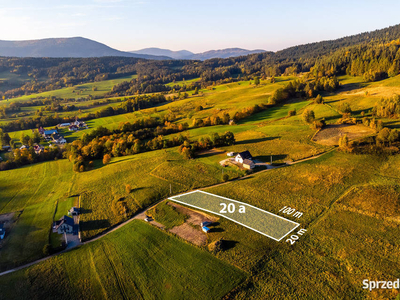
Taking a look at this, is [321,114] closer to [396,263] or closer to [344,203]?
[344,203]

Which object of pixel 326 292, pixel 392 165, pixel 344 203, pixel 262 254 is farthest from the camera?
pixel 392 165

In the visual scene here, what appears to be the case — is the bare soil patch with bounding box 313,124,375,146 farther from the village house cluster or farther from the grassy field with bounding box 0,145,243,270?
the grassy field with bounding box 0,145,243,270

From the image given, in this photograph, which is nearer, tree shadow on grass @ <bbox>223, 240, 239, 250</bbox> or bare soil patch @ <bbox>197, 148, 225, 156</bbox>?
tree shadow on grass @ <bbox>223, 240, 239, 250</bbox>

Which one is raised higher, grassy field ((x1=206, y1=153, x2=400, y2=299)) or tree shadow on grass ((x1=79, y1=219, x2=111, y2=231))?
grassy field ((x1=206, y1=153, x2=400, y2=299))

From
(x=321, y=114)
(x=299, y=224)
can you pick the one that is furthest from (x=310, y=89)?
(x=299, y=224)

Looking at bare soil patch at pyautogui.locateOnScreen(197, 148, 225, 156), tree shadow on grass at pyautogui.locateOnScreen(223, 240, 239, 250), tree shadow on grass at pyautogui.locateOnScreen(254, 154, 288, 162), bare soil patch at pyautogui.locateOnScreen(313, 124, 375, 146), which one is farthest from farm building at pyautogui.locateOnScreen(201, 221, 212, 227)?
bare soil patch at pyautogui.locateOnScreen(313, 124, 375, 146)

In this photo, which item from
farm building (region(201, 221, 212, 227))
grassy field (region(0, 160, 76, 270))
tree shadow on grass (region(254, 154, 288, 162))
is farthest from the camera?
tree shadow on grass (region(254, 154, 288, 162))
